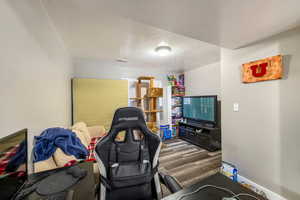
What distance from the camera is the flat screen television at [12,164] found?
594 millimetres

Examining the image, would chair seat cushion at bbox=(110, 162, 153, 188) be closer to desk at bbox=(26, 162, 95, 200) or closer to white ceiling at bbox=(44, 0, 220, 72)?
desk at bbox=(26, 162, 95, 200)

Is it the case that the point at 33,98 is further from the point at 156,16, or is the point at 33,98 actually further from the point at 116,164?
the point at 156,16

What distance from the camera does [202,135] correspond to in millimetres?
3365

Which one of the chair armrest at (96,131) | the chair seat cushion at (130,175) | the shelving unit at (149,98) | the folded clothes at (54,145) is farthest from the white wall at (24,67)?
the shelving unit at (149,98)

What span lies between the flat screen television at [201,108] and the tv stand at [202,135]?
0.68 ft

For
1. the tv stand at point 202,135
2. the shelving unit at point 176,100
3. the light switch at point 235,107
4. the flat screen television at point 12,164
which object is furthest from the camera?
the shelving unit at point 176,100

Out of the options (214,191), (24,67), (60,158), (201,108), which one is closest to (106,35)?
(24,67)

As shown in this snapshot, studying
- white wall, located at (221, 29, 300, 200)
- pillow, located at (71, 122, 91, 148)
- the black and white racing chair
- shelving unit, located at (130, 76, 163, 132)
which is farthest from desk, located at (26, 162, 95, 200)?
shelving unit, located at (130, 76, 163, 132)

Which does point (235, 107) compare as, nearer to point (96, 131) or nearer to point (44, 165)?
point (44, 165)

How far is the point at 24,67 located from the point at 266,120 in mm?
2834

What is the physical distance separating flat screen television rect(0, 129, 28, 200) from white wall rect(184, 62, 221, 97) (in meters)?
4.05

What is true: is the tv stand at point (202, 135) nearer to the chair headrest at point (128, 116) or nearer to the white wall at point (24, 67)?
the chair headrest at point (128, 116)

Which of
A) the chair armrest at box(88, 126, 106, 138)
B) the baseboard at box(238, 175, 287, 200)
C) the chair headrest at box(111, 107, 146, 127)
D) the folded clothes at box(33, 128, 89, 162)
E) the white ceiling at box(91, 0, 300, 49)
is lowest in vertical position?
the baseboard at box(238, 175, 287, 200)

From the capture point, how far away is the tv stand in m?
3.13
